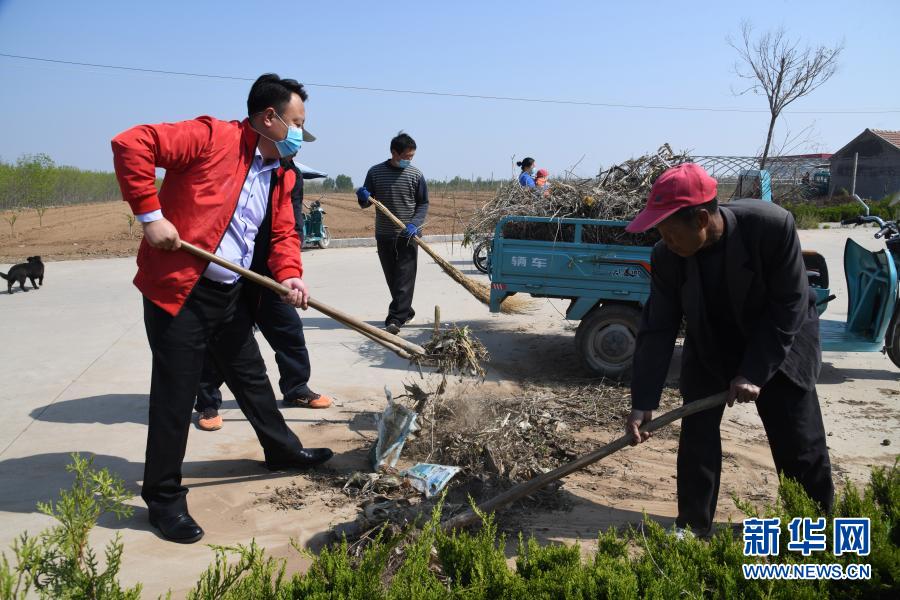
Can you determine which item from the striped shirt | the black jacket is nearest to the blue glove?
the striped shirt

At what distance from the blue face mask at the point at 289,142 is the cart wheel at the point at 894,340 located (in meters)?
5.52

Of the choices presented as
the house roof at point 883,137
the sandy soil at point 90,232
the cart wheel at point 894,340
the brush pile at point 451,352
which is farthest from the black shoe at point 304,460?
the house roof at point 883,137

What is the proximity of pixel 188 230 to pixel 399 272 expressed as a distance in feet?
14.5

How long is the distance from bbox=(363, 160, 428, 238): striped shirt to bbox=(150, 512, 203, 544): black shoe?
4.73m

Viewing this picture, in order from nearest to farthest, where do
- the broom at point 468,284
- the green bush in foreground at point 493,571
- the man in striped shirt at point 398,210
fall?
the green bush in foreground at point 493,571
the broom at point 468,284
the man in striped shirt at point 398,210

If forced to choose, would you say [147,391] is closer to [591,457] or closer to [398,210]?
[398,210]

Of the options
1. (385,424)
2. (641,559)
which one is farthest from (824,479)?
(385,424)

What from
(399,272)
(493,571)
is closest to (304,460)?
(493,571)

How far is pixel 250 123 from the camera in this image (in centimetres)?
358

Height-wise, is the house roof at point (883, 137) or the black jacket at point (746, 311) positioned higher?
the house roof at point (883, 137)

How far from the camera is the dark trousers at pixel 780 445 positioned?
2.99 metres

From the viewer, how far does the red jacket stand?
3062 millimetres

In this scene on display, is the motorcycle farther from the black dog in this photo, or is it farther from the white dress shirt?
A: the black dog

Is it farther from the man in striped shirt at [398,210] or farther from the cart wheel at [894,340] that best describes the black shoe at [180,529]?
the cart wheel at [894,340]
